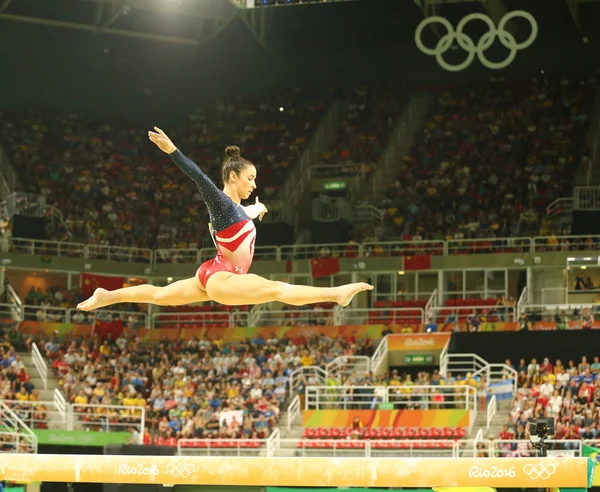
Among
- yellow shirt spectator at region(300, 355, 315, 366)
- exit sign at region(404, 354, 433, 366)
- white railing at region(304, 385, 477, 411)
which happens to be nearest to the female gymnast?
white railing at region(304, 385, 477, 411)

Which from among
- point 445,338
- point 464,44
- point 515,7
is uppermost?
point 515,7

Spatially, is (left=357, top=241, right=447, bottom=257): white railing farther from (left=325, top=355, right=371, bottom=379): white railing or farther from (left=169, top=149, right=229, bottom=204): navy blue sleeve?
(left=169, top=149, right=229, bottom=204): navy blue sleeve

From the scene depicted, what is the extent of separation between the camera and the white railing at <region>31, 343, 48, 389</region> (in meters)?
26.8

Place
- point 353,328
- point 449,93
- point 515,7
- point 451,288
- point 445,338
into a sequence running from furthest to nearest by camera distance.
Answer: point 449,93 → point 515,7 → point 451,288 → point 353,328 → point 445,338

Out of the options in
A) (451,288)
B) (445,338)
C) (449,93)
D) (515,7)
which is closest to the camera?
(445,338)

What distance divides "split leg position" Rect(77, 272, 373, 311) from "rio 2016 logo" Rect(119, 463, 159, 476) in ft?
4.89

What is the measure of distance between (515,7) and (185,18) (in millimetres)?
10881

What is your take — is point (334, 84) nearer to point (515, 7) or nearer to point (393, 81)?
point (393, 81)

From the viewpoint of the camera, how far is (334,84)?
123 feet

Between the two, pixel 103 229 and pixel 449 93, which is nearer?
pixel 103 229

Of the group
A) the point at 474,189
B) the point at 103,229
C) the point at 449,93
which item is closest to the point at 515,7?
the point at 449,93

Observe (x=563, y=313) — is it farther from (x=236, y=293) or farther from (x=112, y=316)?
(x=236, y=293)

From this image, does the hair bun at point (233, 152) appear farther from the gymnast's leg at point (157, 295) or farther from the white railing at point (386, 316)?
the white railing at point (386, 316)

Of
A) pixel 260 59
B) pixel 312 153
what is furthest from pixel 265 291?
pixel 260 59
